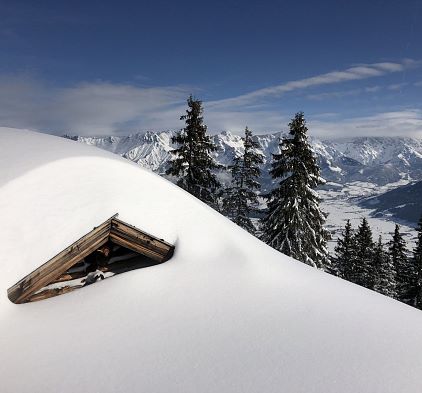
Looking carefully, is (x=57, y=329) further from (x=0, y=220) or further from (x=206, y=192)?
(x=206, y=192)

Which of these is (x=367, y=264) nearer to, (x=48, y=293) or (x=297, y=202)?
(x=297, y=202)

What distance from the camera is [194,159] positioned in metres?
23.3

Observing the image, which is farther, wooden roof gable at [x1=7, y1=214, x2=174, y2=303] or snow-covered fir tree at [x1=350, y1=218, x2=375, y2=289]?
snow-covered fir tree at [x1=350, y1=218, x2=375, y2=289]

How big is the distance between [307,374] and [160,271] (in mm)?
2511

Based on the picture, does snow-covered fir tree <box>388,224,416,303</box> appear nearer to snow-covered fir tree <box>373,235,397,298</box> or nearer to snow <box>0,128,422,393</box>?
snow-covered fir tree <box>373,235,397,298</box>

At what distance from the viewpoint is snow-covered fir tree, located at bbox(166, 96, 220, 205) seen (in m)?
23.1

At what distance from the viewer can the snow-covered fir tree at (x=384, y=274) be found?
38.4 metres

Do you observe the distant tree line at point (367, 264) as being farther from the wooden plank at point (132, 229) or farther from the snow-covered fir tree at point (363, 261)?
the wooden plank at point (132, 229)

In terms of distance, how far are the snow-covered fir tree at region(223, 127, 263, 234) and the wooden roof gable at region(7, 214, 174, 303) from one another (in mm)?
20306

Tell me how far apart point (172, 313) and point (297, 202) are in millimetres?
15952

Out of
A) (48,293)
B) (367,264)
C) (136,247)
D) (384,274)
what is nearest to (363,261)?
(367,264)

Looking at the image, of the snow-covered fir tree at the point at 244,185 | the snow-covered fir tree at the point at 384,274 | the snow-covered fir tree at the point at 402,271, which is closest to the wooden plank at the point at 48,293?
the snow-covered fir tree at the point at 244,185

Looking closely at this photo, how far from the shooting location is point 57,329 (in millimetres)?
3809

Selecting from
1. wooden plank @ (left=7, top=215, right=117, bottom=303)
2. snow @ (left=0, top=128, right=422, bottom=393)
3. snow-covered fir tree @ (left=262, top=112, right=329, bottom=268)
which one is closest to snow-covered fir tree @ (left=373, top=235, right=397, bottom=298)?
snow-covered fir tree @ (left=262, top=112, right=329, bottom=268)
